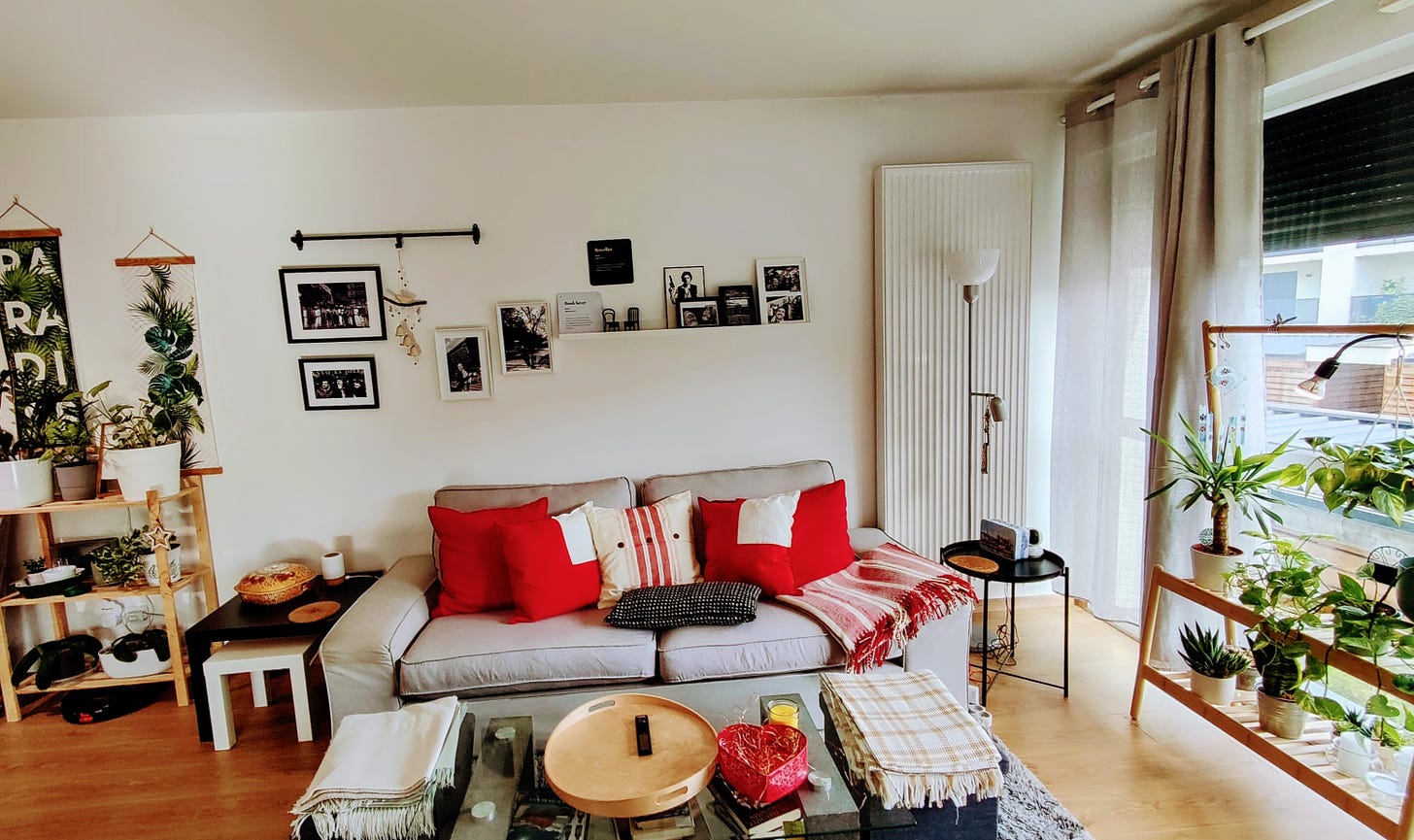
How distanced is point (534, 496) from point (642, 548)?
0.53 m

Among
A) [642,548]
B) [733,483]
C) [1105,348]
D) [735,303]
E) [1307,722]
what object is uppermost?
[735,303]

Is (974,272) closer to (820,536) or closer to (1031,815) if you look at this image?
(820,536)

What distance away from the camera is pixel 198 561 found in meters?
3.03

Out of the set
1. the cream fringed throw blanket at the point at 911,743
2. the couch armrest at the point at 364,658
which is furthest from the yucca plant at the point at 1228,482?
the couch armrest at the point at 364,658

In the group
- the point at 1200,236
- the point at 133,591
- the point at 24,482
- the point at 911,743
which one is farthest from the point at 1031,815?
the point at 24,482

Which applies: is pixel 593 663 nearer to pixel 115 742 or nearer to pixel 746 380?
→ pixel 746 380

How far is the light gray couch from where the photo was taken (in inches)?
86.5

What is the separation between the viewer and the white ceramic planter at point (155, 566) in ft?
9.07

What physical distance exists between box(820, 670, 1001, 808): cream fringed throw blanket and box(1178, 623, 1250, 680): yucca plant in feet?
3.13

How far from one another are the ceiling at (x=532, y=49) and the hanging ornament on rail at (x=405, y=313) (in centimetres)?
73

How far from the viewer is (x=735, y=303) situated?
3.03 meters

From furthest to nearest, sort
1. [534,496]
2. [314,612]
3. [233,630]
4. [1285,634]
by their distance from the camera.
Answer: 1. [534,496]
2. [314,612]
3. [233,630]
4. [1285,634]

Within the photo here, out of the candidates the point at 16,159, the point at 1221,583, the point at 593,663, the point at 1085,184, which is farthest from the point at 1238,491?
the point at 16,159

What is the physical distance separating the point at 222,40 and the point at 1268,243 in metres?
3.75
